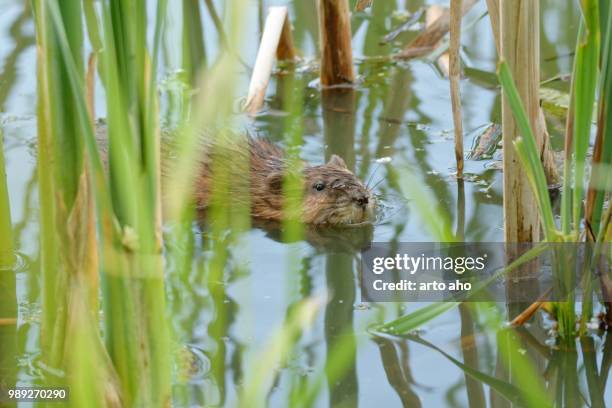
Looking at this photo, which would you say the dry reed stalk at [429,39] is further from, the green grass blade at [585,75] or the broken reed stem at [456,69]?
the green grass blade at [585,75]

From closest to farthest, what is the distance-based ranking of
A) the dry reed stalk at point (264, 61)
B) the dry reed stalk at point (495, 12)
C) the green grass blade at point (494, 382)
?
the green grass blade at point (494, 382)
the dry reed stalk at point (495, 12)
the dry reed stalk at point (264, 61)

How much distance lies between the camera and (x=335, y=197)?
471cm

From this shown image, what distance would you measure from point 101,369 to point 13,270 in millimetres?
1747

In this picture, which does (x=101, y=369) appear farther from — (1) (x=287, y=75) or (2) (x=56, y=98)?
(1) (x=287, y=75)

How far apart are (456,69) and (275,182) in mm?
1076

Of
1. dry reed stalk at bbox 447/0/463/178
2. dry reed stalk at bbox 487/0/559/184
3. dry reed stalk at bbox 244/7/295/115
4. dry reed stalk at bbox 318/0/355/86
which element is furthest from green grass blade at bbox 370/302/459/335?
dry reed stalk at bbox 318/0/355/86

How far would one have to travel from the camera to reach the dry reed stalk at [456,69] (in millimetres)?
4191

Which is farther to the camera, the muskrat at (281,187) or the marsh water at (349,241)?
the muskrat at (281,187)

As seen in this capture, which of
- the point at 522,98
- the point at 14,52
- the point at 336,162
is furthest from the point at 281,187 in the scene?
the point at 14,52

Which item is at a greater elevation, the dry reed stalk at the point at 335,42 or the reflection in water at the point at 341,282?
the dry reed stalk at the point at 335,42

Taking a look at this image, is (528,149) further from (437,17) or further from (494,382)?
(437,17)

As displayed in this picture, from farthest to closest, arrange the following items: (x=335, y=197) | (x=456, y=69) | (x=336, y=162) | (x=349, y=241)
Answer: (x=336, y=162)
(x=335, y=197)
(x=349, y=241)
(x=456, y=69)

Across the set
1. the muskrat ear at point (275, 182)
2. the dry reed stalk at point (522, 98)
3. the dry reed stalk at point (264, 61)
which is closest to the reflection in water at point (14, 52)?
the dry reed stalk at point (264, 61)

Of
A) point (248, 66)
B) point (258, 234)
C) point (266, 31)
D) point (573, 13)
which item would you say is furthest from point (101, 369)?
point (573, 13)
